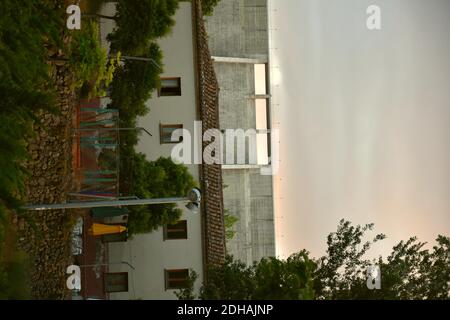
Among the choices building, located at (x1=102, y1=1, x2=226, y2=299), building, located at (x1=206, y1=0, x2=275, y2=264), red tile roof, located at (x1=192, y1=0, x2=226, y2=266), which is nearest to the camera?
building, located at (x1=102, y1=1, x2=226, y2=299)

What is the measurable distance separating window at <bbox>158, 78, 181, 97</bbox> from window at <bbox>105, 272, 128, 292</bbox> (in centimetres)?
627

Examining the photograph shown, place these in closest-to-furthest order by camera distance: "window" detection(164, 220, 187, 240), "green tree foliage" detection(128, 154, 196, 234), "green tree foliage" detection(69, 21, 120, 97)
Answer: "green tree foliage" detection(69, 21, 120, 97) < "green tree foliage" detection(128, 154, 196, 234) < "window" detection(164, 220, 187, 240)

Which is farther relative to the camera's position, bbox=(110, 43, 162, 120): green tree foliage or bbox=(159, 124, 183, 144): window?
bbox=(159, 124, 183, 144): window

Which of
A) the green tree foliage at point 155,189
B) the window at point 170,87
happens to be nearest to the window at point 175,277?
the green tree foliage at point 155,189

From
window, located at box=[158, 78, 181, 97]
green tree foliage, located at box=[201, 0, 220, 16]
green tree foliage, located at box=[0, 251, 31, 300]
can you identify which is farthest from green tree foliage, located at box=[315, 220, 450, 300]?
green tree foliage, located at box=[201, 0, 220, 16]

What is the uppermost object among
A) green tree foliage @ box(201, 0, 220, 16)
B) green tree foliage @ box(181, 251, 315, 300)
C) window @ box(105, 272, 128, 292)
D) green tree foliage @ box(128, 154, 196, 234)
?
green tree foliage @ box(201, 0, 220, 16)

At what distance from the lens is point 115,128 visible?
20031 millimetres

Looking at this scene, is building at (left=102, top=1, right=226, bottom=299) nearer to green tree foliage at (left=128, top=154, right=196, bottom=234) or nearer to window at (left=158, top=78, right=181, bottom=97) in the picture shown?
window at (left=158, top=78, right=181, bottom=97)

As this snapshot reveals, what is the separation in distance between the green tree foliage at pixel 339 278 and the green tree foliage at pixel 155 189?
6.36m

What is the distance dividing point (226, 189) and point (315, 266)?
1899 centimetres

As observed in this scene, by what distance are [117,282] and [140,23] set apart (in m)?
8.30

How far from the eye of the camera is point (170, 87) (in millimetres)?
23953

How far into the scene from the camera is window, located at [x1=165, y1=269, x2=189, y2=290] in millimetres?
22141
